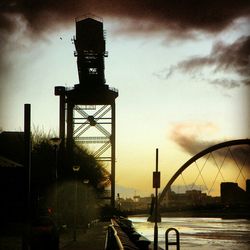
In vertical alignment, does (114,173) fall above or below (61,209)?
above

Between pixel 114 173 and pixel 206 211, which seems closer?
pixel 114 173

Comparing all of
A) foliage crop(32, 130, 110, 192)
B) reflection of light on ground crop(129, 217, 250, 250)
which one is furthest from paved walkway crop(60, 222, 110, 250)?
foliage crop(32, 130, 110, 192)

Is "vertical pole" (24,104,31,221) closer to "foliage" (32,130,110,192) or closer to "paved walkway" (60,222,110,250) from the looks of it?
"paved walkway" (60,222,110,250)

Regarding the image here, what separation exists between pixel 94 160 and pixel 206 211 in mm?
95988

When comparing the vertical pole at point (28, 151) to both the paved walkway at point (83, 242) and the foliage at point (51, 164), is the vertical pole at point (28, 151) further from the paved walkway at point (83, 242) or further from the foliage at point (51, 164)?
the foliage at point (51, 164)

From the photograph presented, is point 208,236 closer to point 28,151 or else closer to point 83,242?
point 83,242

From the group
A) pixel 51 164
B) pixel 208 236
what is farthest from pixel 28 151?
pixel 51 164

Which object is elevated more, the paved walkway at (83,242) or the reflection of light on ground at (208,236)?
the paved walkway at (83,242)

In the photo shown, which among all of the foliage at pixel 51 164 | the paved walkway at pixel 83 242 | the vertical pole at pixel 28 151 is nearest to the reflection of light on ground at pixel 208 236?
the paved walkway at pixel 83 242

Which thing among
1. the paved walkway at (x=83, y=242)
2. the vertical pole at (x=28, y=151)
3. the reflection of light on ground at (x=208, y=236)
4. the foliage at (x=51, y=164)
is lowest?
the reflection of light on ground at (x=208, y=236)

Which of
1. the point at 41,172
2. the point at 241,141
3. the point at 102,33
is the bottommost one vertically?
the point at 41,172

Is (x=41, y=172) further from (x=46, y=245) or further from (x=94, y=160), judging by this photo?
(x=46, y=245)

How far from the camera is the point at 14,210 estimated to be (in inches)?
2250

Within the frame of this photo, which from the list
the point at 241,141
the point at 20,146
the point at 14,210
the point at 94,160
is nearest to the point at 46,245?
the point at 14,210
